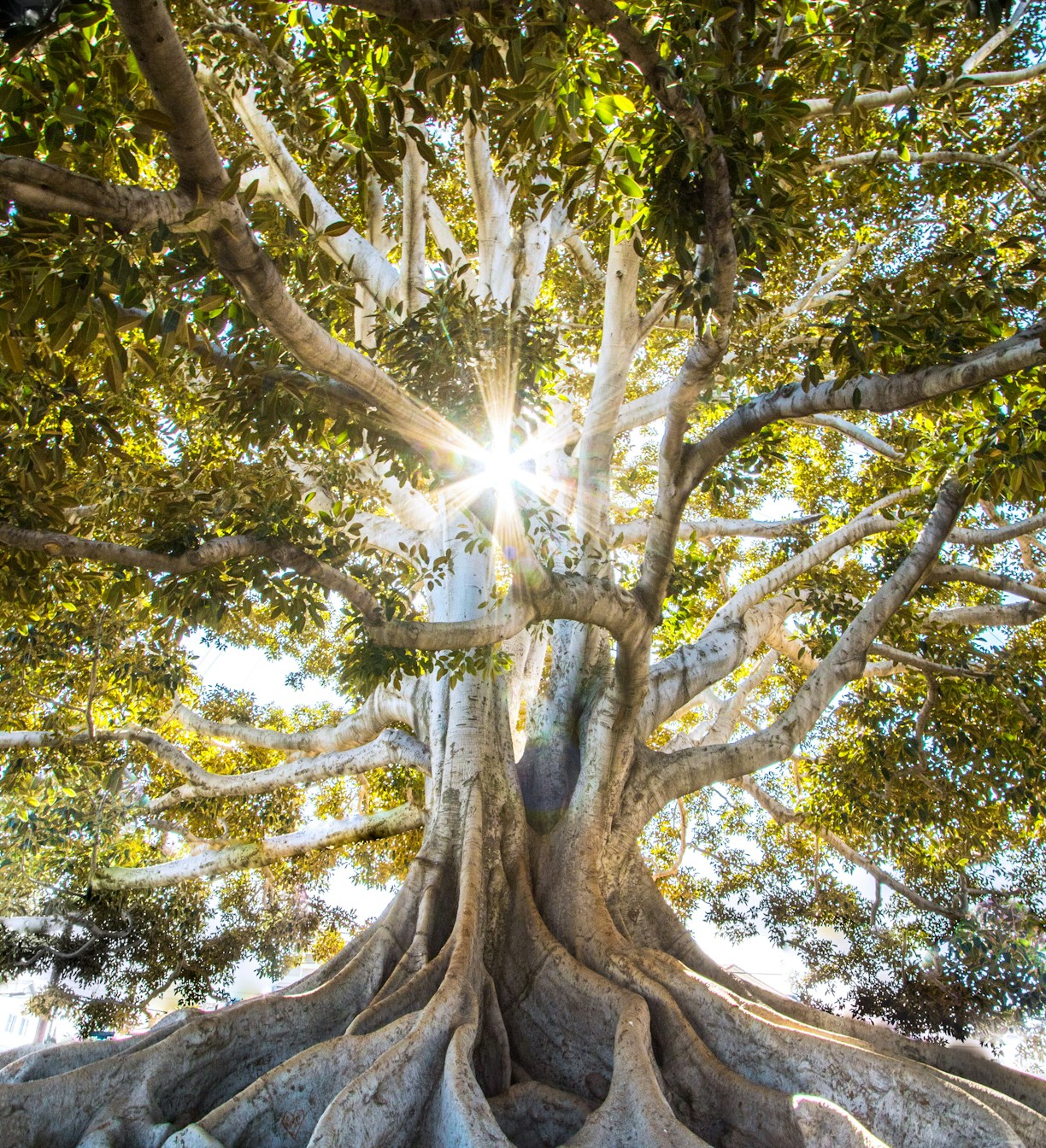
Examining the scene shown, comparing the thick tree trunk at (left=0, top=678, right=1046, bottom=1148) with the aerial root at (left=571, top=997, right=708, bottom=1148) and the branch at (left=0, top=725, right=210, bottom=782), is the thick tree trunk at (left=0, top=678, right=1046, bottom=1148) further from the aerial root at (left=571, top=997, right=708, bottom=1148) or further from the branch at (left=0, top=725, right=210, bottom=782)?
the branch at (left=0, top=725, right=210, bottom=782)

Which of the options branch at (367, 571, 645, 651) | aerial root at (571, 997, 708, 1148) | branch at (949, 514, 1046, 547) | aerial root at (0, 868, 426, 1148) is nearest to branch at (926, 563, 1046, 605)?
branch at (949, 514, 1046, 547)

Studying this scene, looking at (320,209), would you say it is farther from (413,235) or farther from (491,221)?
(491,221)

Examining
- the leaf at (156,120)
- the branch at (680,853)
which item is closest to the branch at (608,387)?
the leaf at (156,120)

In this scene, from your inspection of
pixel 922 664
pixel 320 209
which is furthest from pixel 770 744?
pixel 320 209

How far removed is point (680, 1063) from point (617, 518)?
24.1ft

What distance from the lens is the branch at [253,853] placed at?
7195mm

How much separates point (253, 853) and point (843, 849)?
263 inches

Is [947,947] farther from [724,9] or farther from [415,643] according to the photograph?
[724,9]

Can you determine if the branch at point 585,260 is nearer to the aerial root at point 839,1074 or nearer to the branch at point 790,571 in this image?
the branch at point 790,571

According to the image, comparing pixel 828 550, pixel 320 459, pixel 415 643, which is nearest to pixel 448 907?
pixel 415 643

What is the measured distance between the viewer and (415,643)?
3824 mm

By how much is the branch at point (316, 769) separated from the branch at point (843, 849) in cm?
360

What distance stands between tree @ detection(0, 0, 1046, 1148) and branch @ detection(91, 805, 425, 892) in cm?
4

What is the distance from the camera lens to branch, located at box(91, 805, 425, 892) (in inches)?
283
